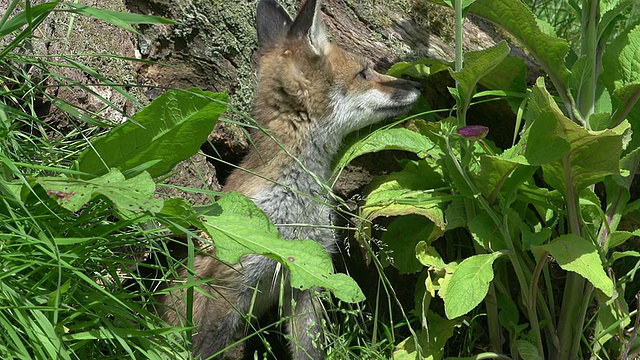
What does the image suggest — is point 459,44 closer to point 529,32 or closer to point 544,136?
point 529,32

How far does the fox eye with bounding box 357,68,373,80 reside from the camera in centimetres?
431

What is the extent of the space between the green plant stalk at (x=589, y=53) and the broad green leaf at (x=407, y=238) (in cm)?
85

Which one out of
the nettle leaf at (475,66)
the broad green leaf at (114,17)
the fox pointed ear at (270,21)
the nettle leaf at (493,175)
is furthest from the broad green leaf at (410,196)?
the broad green leaf at (114,17)

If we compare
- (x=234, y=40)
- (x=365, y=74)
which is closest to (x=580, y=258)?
(x=365, y=74)

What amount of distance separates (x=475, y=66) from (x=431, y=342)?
125cm

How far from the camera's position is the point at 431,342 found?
3502mm

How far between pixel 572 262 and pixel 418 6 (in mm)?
2170

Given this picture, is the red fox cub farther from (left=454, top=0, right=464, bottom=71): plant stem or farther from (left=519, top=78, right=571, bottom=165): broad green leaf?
(left=519, top=78, right=571, bottom=165): broad green leaf

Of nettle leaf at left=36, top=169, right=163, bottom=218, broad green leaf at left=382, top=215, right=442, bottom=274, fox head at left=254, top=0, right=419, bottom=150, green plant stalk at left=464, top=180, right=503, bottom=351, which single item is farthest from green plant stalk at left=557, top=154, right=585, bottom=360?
nettle leaf at left=36, top=169, right=163, bottom=218

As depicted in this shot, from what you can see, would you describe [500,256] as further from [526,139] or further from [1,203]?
[1,203]

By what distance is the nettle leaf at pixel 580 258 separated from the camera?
2.94m

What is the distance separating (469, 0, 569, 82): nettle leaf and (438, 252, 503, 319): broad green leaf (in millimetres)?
863

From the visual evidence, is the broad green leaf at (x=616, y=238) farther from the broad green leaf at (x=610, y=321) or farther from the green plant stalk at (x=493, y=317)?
the green plant stalk at (x=493, y=317)

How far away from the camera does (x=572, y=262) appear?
299cm
